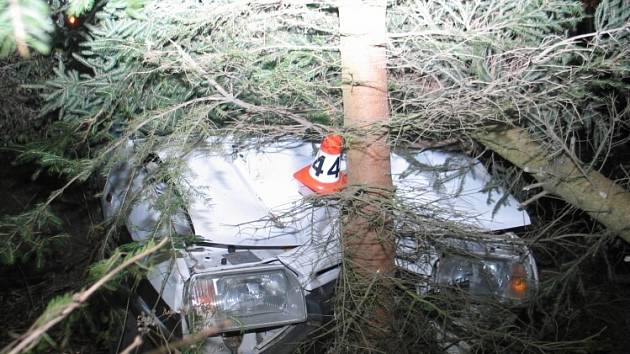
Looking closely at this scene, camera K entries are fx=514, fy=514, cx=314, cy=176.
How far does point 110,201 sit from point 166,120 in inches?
53.5

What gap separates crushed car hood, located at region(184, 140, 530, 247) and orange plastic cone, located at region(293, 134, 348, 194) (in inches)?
4.6

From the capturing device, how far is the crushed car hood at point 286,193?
3275 millimetres

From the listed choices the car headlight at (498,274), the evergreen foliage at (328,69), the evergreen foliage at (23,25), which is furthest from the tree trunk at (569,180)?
the evergreen foliage at (23,25)

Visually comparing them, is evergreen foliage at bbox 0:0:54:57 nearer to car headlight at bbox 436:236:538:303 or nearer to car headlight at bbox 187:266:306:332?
car headlight at bbox 187:266:306:332

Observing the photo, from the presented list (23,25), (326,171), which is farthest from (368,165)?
(23,25)

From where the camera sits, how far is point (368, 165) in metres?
3.05

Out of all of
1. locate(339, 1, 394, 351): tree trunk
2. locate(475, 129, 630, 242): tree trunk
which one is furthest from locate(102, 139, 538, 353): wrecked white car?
locate(475, 129, 630, 242): tree trunk

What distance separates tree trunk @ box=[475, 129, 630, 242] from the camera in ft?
11.4

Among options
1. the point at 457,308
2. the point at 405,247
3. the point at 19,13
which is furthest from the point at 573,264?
the point at 19,13

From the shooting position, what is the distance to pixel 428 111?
9.96 feet

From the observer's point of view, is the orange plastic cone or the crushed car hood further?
the orange plastic cone

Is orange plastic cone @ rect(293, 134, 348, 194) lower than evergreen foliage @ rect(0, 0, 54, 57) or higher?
lower

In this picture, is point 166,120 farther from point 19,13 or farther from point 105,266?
point 19,13

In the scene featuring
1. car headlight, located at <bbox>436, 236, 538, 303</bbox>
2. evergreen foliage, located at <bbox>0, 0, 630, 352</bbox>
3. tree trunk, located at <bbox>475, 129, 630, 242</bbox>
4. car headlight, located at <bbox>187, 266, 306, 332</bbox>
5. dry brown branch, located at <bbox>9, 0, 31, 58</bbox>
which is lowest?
car headlight, located at <bbox>436, 236, 538, 303</bbox>
